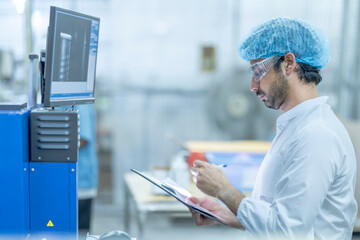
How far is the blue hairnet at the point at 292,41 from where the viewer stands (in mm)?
1305

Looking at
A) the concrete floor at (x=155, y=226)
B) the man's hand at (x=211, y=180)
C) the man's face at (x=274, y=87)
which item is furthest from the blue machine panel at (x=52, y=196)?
the concrete floor at (x=155, y=226)

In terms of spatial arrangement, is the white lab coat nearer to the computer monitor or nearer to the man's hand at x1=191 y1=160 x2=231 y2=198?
the man's hand at x1=191 y1=160 x2=231 y2=198

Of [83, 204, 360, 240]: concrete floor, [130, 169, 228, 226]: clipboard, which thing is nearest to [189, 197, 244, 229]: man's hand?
[130, 169, 228, 226]: clipboard

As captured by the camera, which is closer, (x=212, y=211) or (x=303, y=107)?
(x=303, y=107)

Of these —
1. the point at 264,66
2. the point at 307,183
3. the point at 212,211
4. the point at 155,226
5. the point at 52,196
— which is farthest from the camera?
the point at 155,226

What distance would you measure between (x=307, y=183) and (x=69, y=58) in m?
0.84

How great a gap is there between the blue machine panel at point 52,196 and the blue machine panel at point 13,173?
0.05m

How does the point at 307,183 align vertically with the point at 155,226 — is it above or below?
above

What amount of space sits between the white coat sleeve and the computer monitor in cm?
73

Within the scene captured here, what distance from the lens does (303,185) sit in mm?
1124

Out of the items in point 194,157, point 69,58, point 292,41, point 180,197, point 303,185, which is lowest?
point 194,157

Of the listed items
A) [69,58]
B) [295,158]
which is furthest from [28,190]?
[295,158]

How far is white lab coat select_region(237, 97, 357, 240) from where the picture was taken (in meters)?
1.13

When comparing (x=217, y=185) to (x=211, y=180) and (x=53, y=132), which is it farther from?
(x=53, y=132)
